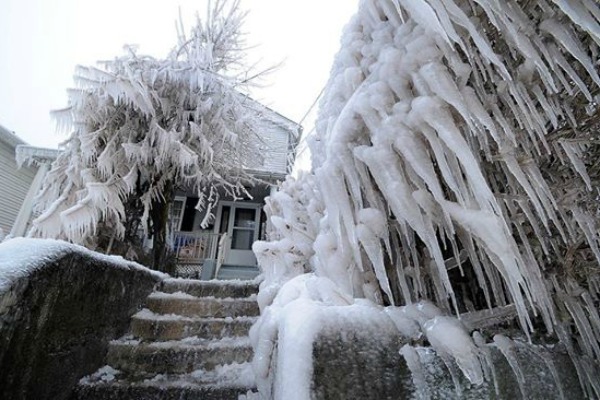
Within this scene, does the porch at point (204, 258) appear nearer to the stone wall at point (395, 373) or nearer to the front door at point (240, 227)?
the front door at point (240, 227)

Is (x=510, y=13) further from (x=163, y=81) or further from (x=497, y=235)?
(x=163, y=81)

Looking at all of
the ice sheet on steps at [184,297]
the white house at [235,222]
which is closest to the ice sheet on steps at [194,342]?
the ice sheet on steps at [184,297]

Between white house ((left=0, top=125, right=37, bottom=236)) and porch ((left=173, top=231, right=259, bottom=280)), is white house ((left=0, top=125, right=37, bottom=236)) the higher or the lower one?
the higher one

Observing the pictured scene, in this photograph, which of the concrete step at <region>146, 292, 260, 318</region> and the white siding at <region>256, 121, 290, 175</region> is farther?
the white siding at <region>256, 121, 290, 175</region>

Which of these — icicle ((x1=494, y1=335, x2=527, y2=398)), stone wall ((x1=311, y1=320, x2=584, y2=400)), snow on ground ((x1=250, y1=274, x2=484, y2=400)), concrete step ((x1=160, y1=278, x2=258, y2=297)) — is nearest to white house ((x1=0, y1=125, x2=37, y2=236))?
concrete step ((x1=160, y1=278, x2=258, y2=297))

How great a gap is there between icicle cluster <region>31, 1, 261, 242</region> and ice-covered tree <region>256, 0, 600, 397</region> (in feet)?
14.6

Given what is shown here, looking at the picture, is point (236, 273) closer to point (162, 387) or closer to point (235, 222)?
point (235, 222)

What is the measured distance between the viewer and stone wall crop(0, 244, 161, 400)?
54.2 inches

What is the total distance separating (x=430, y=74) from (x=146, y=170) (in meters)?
5.46

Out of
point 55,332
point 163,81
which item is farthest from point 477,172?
point 163,81

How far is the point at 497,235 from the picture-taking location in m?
1.10

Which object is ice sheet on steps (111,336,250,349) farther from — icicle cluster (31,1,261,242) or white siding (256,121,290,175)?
white siding (256,121,290,175)

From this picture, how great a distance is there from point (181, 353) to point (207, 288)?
1134 mm

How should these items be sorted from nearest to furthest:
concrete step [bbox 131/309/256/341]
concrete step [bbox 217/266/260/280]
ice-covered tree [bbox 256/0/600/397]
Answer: ice-covered tree [bbox 256/0/600/397], concrete step [bbox 131/309/256/341], concrete step [bbox 217/266/260/280]
